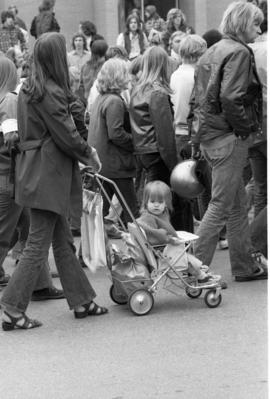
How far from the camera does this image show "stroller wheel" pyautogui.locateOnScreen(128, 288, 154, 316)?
6.70m

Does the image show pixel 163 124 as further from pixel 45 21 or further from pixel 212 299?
pixel 45 21

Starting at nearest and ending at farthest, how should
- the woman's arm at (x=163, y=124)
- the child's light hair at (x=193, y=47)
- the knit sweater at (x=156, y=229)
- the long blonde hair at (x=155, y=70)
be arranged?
the knit sweater at (x=156, y=229) < the woman's arm at (x=163, y=124) < the long blonde hair at (x=155, y=70) < the child's light hair at (x=193, y=47)

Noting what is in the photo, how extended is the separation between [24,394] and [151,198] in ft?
7.13

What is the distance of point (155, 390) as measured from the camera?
518cm

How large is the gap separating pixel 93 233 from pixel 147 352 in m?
1.20

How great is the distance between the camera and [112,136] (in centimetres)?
851

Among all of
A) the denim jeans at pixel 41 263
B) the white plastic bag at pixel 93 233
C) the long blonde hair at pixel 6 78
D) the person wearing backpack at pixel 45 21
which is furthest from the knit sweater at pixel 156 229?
the person wearing backpack at pixel 45 21

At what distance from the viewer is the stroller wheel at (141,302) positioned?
6699 mm

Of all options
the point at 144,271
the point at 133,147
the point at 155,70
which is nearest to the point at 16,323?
the point at 144,271

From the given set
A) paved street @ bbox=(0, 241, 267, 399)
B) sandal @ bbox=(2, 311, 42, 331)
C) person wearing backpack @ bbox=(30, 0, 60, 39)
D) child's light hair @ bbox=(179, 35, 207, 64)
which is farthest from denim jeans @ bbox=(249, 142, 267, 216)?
person wearing backpack @ bbox=(30, 0, 60, 39)

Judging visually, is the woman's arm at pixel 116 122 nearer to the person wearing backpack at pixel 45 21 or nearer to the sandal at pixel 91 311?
the sandal at pixel 91 311

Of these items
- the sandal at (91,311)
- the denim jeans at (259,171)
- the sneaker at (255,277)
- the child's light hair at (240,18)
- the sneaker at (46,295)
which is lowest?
the sneaker at (255,277)

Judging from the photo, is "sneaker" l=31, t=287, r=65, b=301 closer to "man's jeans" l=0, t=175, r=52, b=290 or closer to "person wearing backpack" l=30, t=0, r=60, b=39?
"man's jeans" l=0, t=175, r=52, b=290

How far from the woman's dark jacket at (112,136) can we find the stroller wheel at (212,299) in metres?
2.13
